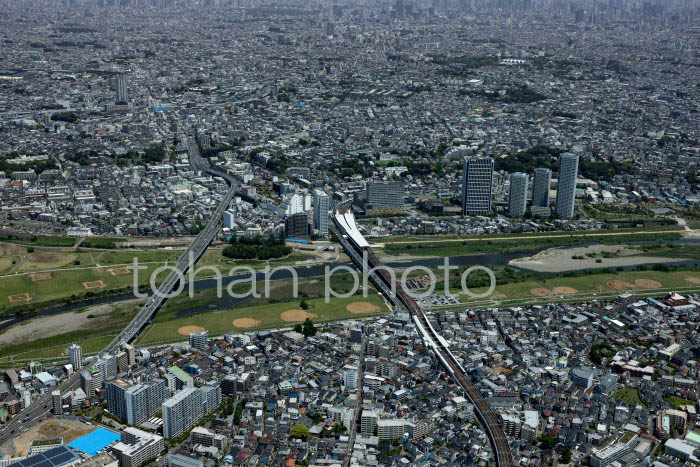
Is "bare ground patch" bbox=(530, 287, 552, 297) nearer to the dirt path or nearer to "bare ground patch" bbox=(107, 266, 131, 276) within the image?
the dirt path

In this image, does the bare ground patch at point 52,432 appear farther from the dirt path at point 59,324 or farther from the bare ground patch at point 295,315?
the bare ground patch at point 295,315

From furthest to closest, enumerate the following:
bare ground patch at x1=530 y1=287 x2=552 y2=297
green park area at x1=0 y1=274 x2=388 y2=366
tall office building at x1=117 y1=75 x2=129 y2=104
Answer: tall office building at x1=117 y1=75 x2=129 y2=104, bare ground patch at x1=530 y1=287 x2=552 y2=297, green park area at x1=0 y1=274 x2=388 y2=366

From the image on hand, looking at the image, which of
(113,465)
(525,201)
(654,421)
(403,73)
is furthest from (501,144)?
(113,465)

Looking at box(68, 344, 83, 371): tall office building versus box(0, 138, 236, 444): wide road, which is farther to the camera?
box(68, 344, 83, 371): tall office building

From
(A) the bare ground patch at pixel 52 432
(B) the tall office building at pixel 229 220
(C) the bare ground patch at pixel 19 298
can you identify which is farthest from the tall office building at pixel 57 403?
(B) the tall office building at pixel 229 220

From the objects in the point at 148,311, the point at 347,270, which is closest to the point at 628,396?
the point at 347,270

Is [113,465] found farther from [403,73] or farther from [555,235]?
[403,73]

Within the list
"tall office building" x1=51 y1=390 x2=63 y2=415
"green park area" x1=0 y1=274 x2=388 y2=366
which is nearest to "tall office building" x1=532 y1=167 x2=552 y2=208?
"green park area" x1=0 y1=274 x2=388 y2=366
